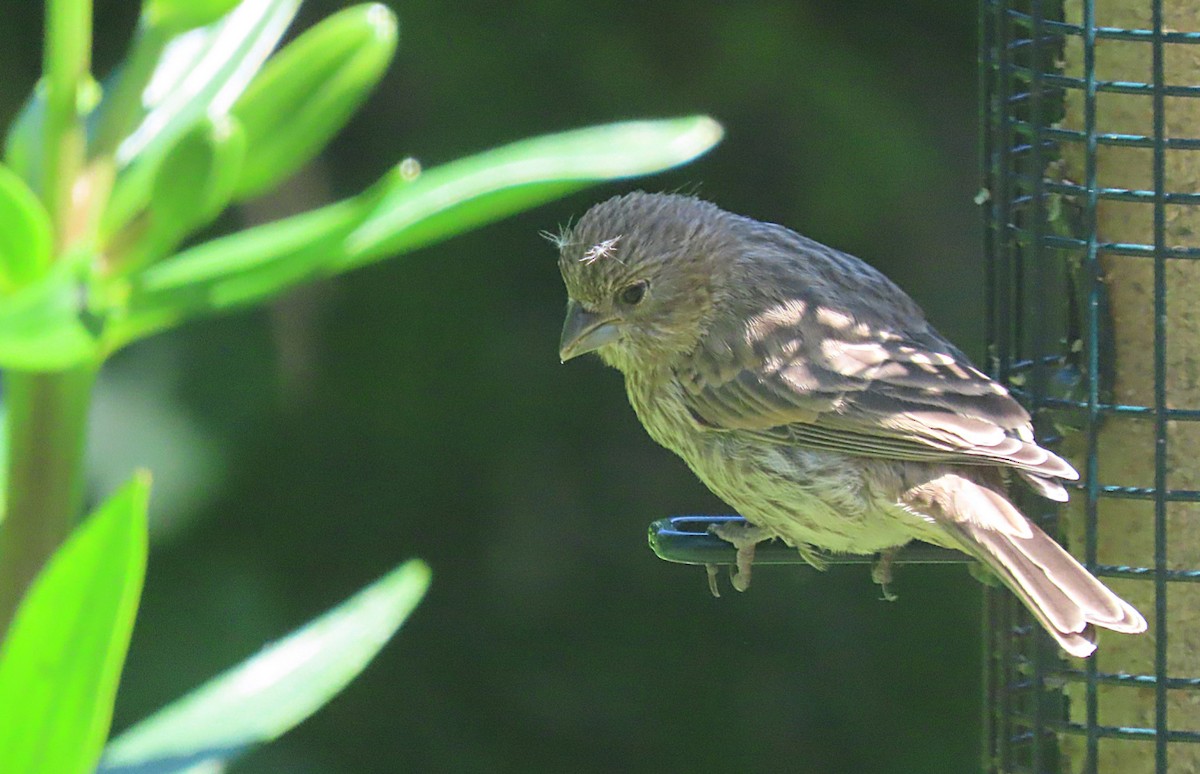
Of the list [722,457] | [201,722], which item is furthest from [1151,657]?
[201,722]

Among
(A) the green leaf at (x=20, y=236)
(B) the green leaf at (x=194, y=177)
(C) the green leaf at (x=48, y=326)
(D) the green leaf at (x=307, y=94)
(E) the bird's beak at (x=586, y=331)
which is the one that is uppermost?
(E) the bird's beak at (x=586, y=331)

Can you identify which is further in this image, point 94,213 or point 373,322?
point 373,322

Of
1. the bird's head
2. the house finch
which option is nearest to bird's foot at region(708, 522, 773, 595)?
the house finch

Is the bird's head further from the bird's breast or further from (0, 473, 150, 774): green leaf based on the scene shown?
Answer: (0, 473, 150, 774): green leaf

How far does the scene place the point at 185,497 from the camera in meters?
4.74

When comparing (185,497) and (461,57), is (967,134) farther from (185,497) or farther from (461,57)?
(185,497)

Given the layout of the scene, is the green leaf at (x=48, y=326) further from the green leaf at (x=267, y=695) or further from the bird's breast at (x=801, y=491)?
the bird's breast at (x=801, y=491)

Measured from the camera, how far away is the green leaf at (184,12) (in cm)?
194

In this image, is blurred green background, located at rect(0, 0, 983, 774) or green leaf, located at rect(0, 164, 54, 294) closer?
green leaf, located at rect(0, 164, 54, 294)

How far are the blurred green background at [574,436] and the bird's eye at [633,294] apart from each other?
3.91 feet

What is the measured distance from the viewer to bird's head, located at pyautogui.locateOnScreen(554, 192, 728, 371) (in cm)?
394

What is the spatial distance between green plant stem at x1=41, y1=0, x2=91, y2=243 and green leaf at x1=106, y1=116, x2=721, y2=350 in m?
0.13

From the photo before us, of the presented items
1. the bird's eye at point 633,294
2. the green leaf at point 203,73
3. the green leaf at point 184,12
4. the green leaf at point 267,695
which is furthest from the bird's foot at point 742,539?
the green leaf at point 184,12

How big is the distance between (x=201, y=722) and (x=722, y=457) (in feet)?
5.45
